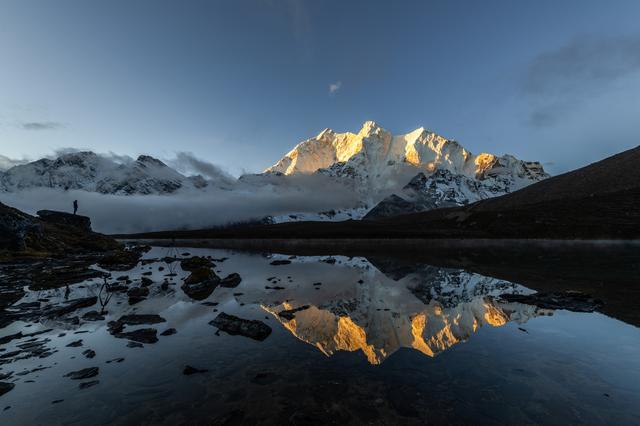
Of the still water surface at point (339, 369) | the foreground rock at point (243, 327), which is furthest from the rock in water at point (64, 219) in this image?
the foreground rock at point (243, 327)

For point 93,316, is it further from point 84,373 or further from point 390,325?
point 390,325

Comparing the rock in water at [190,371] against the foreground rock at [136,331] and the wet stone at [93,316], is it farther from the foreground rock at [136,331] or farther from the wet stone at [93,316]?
the wet stone at [93,316]

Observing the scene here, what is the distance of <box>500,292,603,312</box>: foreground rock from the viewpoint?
29831mm

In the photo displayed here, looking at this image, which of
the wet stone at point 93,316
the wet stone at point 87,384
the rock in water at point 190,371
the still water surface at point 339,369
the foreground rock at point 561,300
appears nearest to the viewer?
the still water surface at point 339,369

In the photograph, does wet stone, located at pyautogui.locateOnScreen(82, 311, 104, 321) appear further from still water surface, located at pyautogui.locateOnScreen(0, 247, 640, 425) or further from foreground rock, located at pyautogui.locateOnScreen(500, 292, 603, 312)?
foreground rock, located at pyautogui.locateOnScreen(500, 292, 603, 312)

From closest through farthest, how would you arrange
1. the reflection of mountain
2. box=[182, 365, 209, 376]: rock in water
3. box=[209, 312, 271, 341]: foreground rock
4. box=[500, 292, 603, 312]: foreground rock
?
box=[182, 365, 209, 376]: rock in water, the reflection of mountain, box=[209, 312, 271, 341]: foreground rock, box=[500, 292, 603, 312]: foreground rock

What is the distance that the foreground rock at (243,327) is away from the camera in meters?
23.9

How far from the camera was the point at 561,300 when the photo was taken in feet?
105

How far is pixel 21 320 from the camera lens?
87.6ft

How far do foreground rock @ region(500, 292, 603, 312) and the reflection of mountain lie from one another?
167 cm

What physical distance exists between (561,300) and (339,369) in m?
26.9

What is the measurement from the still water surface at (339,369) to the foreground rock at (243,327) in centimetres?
60

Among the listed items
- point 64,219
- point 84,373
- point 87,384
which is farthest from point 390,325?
point 64,219

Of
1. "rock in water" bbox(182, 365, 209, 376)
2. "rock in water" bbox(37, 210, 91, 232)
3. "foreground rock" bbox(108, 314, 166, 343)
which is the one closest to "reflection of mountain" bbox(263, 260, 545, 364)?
"rock in water" bbox(182, 365, 209, 376)
